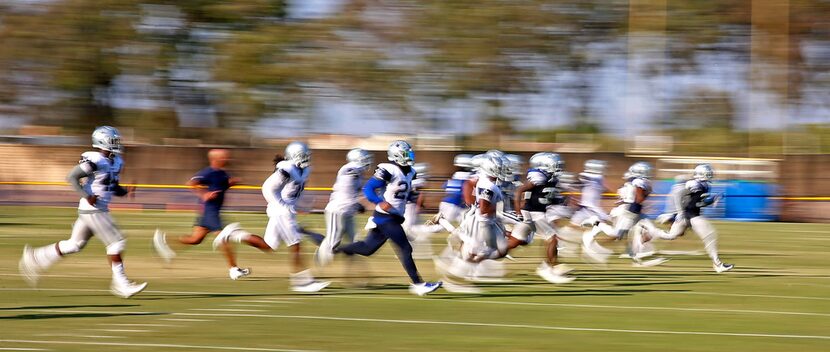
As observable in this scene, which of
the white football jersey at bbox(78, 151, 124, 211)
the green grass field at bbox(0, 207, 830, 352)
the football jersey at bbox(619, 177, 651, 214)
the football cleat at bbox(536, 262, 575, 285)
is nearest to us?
the green grass field at bbox(0, 207, 830, 352)

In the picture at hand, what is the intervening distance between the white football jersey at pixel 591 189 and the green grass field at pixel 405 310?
1401mm

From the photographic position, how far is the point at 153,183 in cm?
4272

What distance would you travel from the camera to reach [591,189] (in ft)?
70.6

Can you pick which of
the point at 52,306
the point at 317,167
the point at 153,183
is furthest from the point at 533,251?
the point at 153,183

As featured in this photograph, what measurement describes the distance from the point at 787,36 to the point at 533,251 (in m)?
25.1

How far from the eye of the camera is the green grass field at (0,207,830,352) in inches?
445

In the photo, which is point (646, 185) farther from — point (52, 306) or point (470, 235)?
point (52, 306)

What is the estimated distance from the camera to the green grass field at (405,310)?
11297mm

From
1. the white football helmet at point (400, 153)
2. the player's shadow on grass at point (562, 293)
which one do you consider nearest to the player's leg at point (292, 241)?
the white football helmet at point (400, 153)

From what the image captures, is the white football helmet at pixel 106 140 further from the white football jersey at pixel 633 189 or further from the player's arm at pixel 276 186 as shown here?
the white football jersey at pixel 633 189

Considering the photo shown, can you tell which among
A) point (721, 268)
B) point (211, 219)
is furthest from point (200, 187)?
point (721, 268)

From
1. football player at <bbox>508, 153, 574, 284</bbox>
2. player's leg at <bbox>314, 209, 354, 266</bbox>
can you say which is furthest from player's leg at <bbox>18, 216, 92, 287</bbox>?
football player at <bbox>508, 153, 574, 284</bbox>

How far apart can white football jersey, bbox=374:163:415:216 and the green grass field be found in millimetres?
1057

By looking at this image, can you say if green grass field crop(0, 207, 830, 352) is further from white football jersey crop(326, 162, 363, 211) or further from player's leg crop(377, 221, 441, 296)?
A: white football jersey crop(326, 162, 363, 211)
